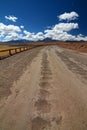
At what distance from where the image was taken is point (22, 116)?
4.60 m

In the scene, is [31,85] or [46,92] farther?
[31,85]

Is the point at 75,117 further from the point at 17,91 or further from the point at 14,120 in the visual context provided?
the point at 17,91

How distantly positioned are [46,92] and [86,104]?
1698mm

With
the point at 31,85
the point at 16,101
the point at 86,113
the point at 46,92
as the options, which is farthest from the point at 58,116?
the point at 31,85

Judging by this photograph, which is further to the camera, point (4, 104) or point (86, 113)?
point (4, 104)

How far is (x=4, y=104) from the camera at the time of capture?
545cm

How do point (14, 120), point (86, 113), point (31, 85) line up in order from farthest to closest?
point (31, 85) < point (86, 113) < point (14, 120)

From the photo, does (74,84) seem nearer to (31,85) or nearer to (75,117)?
(31,85)

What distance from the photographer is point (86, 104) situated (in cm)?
543

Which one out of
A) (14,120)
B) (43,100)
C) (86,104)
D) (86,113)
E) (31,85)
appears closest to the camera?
(14,120)

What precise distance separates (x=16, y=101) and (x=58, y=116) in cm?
163

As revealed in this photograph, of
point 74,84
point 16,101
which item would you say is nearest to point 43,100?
point 16,101

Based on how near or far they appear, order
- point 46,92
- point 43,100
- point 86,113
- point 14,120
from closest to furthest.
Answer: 1. point 14,120
2. point 86,113
3. point 43,100
4. point 46,92

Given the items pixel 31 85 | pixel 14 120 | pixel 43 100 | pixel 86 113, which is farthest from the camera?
pixel 31 85
